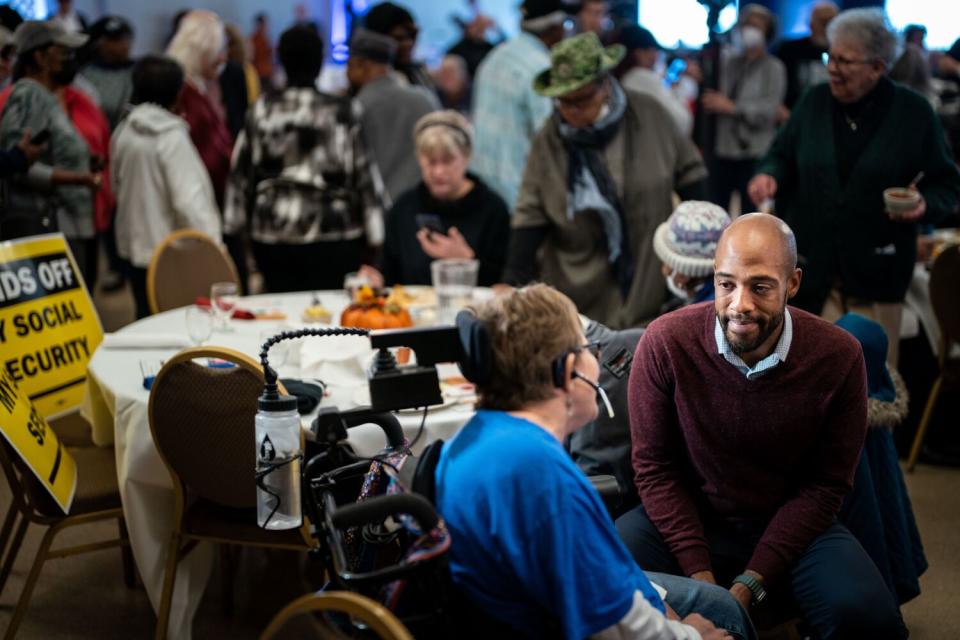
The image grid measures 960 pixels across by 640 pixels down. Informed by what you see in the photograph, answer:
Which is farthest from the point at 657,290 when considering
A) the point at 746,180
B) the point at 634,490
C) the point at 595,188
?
the point at 746,180

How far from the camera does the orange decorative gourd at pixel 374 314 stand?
3203mm

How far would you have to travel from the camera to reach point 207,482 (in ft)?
8.69

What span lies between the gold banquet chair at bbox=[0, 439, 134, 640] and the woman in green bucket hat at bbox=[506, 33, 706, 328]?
1.59m

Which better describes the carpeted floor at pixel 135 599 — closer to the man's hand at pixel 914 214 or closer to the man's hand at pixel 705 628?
the man's hand at pixel 914 214

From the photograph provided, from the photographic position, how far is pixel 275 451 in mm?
1900

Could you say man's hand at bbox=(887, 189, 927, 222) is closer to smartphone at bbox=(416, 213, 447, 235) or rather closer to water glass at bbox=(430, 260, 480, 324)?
water glass at bbox=(430, 260, 480, 324)

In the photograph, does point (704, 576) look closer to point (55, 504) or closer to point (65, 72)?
point (55, 504)

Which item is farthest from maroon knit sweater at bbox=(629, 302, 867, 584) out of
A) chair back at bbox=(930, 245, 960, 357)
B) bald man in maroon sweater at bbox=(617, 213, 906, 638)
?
chair back at bbox=(930, 245, 960, 357)

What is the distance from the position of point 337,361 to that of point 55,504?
30.9 inches

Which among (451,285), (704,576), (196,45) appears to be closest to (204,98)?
(196,45)

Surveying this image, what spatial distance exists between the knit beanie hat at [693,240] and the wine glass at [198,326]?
125cm

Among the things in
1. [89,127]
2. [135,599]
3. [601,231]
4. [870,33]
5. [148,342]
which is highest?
[870,33]

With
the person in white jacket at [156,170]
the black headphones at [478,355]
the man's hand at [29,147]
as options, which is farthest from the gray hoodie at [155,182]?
the black headphones at [478,355]

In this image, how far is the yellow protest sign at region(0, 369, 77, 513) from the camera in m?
2.60
